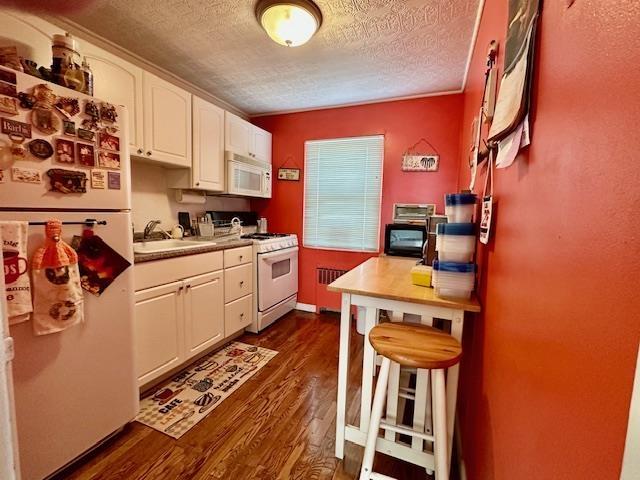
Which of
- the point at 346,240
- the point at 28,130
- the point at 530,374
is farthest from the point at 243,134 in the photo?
the point at 530,374

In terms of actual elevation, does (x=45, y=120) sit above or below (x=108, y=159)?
above

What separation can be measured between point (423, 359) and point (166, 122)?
90.9 inches

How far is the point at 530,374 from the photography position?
66 cm

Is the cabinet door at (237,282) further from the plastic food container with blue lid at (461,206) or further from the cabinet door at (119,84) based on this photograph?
the plastic food container with blue lid at (461,206)

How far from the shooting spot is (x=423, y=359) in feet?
3.18

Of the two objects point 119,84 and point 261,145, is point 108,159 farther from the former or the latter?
point 261,145

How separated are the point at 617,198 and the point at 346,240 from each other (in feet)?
9.63

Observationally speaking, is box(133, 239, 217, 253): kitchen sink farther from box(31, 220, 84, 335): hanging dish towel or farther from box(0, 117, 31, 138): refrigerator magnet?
box(0, 117, 31, 138): refrigerator magnet

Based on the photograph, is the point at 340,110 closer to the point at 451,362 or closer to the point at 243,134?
the point at 243,134

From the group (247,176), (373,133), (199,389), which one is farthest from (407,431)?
(373,133)

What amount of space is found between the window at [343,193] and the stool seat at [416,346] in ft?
6.73

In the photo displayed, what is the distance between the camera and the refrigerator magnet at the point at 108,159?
133 cm

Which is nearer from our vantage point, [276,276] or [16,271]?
[16,271]

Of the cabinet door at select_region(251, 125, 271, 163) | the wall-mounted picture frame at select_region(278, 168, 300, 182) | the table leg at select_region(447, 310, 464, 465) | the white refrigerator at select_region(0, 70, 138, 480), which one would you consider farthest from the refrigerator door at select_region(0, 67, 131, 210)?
the wall-mounted picture frame at select_region(278, 168, 300, 182)
